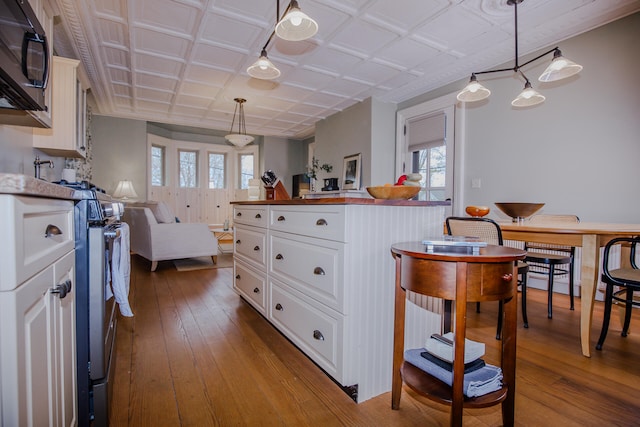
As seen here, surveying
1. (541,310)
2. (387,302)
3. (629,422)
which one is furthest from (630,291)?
(387,302)

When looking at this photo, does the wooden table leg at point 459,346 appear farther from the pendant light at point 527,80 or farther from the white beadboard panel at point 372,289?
the pendant light at point 527,80

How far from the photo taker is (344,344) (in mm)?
1322

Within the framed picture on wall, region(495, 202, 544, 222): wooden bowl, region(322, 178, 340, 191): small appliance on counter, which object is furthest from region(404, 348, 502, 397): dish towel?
region(322, 178, 340, 191): small appliance on counter

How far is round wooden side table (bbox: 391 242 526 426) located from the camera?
40.4 inches

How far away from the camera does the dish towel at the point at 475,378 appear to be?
3.63ft

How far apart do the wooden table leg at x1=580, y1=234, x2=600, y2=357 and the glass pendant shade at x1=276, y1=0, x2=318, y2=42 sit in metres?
2.22

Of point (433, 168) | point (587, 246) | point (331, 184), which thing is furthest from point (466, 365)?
point (331, 184)

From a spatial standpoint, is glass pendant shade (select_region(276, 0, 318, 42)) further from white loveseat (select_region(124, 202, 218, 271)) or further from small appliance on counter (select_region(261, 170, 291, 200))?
white loveseat (select_region(124, 202, 218, 271))

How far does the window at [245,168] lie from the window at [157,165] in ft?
6.48

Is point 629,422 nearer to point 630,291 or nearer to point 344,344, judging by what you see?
point 630,291

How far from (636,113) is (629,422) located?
2710 millimetres

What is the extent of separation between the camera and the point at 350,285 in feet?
4.33

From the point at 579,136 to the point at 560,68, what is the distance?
3.59 ft

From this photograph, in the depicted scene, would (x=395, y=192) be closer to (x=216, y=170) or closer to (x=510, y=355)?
(x=510, y=355)
